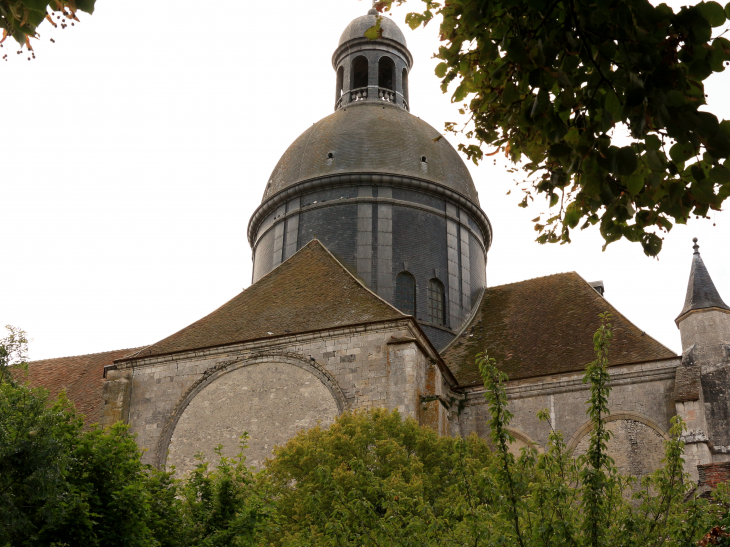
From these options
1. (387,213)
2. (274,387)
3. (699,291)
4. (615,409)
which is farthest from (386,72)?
(615,409)

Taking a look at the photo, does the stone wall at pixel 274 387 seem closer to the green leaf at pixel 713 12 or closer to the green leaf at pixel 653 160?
the green leaf at pixel 653 160

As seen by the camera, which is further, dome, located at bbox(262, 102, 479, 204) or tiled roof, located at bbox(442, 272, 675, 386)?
dome, located at bbox(262, 102, 479, 204)

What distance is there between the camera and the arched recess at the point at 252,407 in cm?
1823

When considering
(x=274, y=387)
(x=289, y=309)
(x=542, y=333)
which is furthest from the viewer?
(x=542, y=333)

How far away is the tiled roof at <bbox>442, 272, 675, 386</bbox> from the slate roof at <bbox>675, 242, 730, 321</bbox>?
123cm

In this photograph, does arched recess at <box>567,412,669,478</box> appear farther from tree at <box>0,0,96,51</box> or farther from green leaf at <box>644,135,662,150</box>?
tree at <box>0,0,96,51</box>

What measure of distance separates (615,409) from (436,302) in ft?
21.9

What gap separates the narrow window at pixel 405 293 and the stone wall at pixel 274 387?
4597mm

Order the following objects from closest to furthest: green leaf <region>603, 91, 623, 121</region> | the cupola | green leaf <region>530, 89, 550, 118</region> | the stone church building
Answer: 1. green leaf <region>603, 91, 623, 121</region>
2. green leaf <region>530, 89, 550, 118</region>
3. the stone church building
4. the cupola

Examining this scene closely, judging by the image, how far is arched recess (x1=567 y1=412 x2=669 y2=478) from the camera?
18531 mm

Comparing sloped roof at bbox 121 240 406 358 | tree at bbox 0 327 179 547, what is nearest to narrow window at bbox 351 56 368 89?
sloped roof at bbox 121 240 406 358

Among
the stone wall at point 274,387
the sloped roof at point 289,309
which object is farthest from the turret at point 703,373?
the sloped roof at point 289,309

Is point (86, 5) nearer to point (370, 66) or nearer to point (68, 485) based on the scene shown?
point (68, 485)

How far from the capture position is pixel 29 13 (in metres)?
4.18
